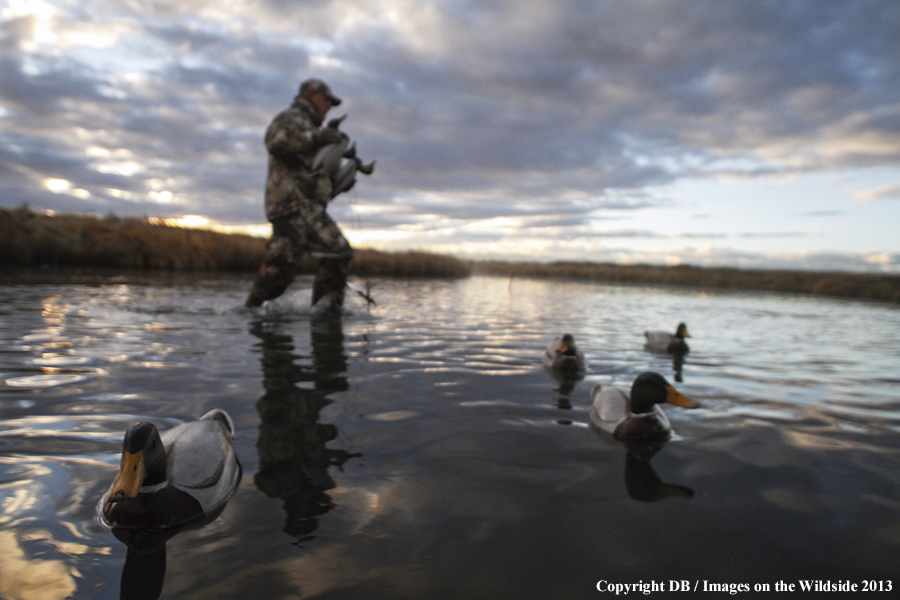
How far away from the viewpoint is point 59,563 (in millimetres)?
1975

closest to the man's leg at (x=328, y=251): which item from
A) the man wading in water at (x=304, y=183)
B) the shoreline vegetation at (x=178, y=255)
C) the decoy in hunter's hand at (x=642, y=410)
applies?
the man wading in water at (x=304, y=183)

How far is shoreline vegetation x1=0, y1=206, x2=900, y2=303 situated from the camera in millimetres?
16109

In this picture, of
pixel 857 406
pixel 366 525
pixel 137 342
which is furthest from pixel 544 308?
pixel 366 525

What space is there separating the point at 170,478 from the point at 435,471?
1441 mm

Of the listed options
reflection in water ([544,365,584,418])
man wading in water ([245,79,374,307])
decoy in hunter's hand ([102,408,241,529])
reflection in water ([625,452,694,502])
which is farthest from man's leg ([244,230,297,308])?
reflection in water ([625,452,694,502])

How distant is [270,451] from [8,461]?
56.4 inches

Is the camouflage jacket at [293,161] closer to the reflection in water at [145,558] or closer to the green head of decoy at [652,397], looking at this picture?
the green head of decoy at [652,397]

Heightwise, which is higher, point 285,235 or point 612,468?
point 285,235

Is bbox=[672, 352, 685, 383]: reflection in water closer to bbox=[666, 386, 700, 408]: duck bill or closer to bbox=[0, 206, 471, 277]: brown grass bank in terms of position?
bbox=[666, 386, 700, 408]: duck bill

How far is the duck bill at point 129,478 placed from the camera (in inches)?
86.0

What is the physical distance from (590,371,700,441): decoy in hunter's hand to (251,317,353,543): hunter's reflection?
205 cm

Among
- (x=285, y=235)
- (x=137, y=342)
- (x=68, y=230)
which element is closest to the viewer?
(x=137, y=342)

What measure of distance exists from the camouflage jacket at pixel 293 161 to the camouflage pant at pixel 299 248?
0.19 metres

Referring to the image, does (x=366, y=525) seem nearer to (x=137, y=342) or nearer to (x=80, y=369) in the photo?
(x=80, y=369)
